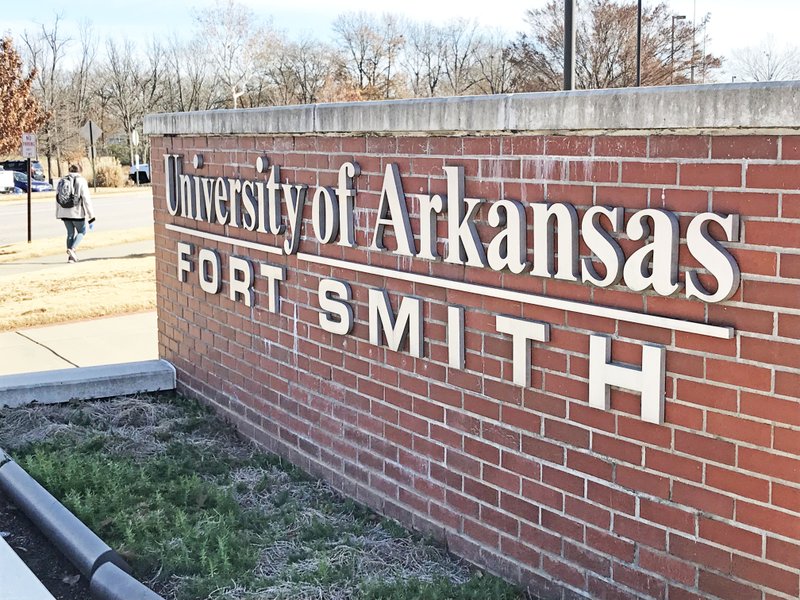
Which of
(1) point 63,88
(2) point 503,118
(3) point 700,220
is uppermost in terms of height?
(1) point 63,88

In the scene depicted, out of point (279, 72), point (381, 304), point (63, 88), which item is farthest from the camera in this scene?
point (63, 88)

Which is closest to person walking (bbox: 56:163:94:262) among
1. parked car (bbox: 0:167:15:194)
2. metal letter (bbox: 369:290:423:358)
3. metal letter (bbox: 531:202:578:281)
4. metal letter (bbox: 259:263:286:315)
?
metal letter (bbox: 259:263:286:315)

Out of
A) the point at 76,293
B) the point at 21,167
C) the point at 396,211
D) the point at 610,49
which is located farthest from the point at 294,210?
the point at 21,167

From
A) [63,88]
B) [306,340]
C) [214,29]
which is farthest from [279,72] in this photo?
[306,340]

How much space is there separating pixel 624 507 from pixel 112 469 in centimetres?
308

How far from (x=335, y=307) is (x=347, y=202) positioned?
1.92ft

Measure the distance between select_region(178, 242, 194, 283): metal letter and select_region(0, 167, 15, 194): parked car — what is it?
4309cm

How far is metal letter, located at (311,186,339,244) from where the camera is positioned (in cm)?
533

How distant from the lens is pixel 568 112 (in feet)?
12.5

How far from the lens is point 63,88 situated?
71000 mm

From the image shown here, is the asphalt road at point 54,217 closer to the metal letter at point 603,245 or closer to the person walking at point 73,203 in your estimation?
the person walking at point 73,203

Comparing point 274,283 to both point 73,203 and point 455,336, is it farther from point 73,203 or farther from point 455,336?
point 73,203

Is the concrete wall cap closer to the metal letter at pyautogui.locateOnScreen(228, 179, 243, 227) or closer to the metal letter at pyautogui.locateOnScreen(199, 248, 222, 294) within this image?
the metal letter at pyautogui.locateOnScreen(228, 179, 243, 227)

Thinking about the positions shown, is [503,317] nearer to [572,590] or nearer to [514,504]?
[514,504]
